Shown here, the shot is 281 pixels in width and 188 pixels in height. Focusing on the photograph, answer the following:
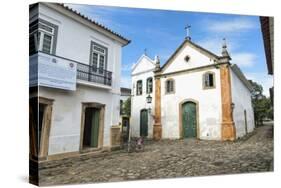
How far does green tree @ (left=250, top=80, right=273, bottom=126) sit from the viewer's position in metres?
4.55

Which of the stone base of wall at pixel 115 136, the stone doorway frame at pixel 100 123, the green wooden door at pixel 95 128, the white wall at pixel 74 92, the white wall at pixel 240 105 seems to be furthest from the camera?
the white wall at pixel 240 105

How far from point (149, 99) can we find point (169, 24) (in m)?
A: 1.36

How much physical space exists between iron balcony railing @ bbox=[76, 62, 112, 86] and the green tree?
2754 millimetres

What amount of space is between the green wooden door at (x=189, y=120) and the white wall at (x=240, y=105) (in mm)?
735

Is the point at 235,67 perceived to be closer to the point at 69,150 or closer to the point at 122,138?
the point at 122,138

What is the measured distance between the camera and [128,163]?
Answer: 12.2 ft

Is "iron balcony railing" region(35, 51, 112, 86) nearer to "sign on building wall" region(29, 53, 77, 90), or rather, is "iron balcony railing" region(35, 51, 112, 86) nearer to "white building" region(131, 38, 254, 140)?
"sign on building wall" region(29, 53, 77, 90)

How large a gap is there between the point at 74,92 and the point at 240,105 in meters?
3.04

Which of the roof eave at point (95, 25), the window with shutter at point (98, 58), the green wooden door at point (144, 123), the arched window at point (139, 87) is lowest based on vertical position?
the green wooden door at point (144, 123)

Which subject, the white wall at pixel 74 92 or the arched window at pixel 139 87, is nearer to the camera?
the white wall at pixel 74 92

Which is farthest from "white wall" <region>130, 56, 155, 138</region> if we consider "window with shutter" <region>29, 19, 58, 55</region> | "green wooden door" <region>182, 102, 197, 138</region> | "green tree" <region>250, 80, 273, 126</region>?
"green tree" <region>250, 80, 273, 126</region>

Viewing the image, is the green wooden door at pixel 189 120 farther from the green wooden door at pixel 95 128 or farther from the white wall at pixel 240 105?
the green wooden door at pixel 95 128

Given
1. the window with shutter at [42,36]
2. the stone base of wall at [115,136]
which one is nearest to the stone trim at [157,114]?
the stone base of wall at [115,136]

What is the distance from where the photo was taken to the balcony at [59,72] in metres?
3.24
